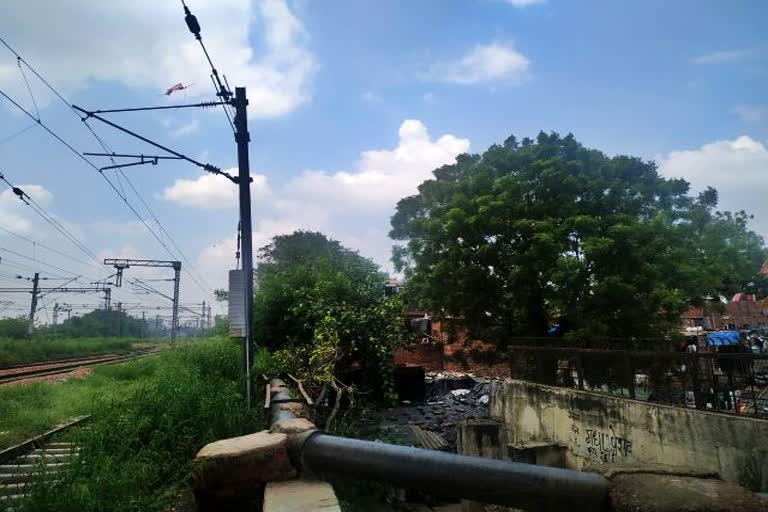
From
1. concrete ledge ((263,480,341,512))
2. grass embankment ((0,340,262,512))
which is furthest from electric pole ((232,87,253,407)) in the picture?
concrete ledge ((263,480,341,512))

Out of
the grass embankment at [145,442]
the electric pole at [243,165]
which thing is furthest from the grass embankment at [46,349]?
the electric pole at [243,165]

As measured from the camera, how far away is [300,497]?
4.32 metres

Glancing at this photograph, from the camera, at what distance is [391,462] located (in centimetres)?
420

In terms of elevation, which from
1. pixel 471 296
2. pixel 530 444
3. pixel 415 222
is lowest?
pixel 530 444

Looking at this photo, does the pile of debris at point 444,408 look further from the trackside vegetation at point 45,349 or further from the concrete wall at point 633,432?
the trackside vegetation at point 45,349

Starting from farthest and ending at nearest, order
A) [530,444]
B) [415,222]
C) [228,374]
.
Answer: [415,222] → [530,444] → [228,374]

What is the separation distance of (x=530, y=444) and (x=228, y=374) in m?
7.85

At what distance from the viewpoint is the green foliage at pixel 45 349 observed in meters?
29.6

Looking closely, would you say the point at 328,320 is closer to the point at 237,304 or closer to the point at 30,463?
the point at 237,304

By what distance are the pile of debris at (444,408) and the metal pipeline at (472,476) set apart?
8.27 metres

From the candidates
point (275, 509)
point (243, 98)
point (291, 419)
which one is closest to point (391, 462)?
point (275, 509)

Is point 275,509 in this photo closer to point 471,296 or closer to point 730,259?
point 471,296

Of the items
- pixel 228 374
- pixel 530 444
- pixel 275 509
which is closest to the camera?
pixel 275 509

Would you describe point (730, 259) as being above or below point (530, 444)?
above
